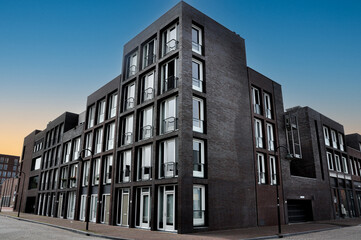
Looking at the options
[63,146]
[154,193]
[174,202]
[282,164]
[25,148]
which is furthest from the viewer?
[25,148]

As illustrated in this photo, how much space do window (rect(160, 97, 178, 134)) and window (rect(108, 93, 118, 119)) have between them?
7.74 meters

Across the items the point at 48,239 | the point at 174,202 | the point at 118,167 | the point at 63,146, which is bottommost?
the point at 48,239

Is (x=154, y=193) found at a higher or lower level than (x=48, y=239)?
higher

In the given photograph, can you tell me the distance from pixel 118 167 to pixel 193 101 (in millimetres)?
8871

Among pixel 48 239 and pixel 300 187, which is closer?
pixel 48 239

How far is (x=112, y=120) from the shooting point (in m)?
25.5

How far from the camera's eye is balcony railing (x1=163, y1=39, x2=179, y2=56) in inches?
799

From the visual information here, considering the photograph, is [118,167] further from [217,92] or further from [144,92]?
[217,92]

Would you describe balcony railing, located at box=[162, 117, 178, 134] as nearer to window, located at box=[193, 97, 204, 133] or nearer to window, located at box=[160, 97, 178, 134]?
window, located at box=[160, 97, 178, 134]

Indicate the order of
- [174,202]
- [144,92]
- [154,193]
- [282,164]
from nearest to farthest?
[174,202] < [154,193] < [144,92] < [282,164]

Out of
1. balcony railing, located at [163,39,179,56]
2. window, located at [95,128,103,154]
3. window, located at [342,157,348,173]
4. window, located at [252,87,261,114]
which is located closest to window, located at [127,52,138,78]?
balcony railing, located at [163,39,179,56]

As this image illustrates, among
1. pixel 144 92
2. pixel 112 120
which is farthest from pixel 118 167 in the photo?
pixel 144 92

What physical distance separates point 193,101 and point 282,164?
11.2m

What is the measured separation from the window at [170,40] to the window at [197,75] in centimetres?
185
